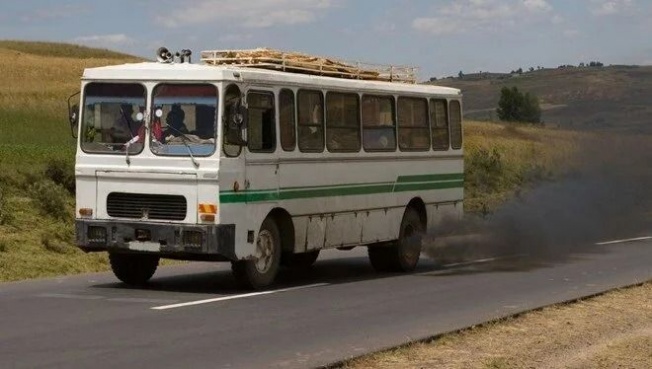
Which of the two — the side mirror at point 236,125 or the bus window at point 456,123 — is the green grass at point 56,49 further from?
the side mirror at point 236,125

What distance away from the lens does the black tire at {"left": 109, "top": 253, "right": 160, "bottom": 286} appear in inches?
708

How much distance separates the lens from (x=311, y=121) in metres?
18.9

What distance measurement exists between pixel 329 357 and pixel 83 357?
2.05 m

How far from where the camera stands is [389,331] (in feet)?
45.6

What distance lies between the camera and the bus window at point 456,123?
2345 cm

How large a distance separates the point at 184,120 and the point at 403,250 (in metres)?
5.69

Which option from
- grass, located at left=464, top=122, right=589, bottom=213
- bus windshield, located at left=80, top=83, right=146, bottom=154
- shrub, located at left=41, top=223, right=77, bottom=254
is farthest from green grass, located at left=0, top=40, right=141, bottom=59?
bus windshield, located at left=80, top=83, right=146, bottom=154

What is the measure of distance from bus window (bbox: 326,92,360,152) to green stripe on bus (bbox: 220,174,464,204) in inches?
22.6

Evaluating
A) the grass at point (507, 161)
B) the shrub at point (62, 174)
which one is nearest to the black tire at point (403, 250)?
the grass at point (507, 161)

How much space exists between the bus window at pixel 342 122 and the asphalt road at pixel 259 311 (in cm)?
190

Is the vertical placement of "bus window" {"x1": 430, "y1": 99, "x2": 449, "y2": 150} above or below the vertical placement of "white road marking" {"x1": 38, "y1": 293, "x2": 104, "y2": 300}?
above

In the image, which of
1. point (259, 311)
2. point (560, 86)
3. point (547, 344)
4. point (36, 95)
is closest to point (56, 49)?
point (36, 95)

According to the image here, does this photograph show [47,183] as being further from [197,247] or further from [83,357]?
[83,357]

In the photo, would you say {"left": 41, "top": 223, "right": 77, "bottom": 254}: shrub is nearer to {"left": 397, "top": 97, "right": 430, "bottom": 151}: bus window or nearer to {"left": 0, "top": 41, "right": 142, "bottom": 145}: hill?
{"left": 397, "top": 97, "right": 430, "bottom": 151}: bus window
